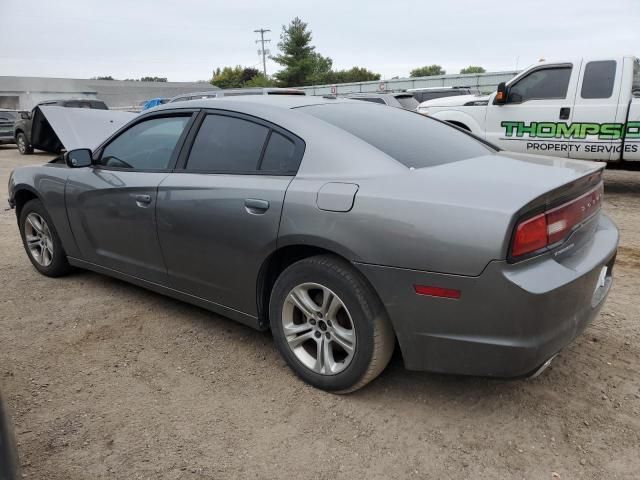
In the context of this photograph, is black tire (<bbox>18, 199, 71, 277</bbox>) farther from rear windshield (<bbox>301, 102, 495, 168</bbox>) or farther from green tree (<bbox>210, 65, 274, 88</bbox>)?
green tree (<bbox>210, 65, 274, 88</bbox>)

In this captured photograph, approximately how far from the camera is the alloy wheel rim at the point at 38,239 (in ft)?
14.7

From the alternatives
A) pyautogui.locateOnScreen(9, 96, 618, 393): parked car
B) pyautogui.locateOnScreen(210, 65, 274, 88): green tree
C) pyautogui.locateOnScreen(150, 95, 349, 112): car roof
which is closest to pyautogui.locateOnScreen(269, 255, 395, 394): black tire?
pyautogui.locateOnScreen(9, 96, 618, 393): parked car

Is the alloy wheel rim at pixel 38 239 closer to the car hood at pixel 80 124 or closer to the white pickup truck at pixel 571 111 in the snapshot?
the car hood at pixel 80 124

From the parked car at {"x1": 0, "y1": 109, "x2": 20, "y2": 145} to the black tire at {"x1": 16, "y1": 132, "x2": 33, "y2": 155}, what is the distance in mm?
2484

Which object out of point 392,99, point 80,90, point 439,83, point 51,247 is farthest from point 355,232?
point 80,90

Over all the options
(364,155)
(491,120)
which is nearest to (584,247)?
(364,155)

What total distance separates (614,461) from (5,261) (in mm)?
5422

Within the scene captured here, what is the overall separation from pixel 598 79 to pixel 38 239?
7663 millimetres

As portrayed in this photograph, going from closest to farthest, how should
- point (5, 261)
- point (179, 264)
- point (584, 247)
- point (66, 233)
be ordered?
1. point (584, 247)
2. point (179, 264)
3. point (66, 233)
4. point (5, 261)

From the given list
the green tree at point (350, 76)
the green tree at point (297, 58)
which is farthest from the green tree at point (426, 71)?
the green tree at point (297, 58)

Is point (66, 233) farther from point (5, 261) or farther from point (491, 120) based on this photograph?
point (491, 120)

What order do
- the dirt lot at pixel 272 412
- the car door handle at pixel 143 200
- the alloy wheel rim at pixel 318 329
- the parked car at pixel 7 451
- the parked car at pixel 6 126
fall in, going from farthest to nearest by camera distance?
the parked car at pixel 6 126
the car door handle at pixel 143 200
the alloy wheel rim at pixel 318 329
the dirt lot at pixel 272 412
the parked car at pixel 7 451

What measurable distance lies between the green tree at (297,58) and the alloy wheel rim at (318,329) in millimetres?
53713

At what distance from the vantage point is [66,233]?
4.20 meters
